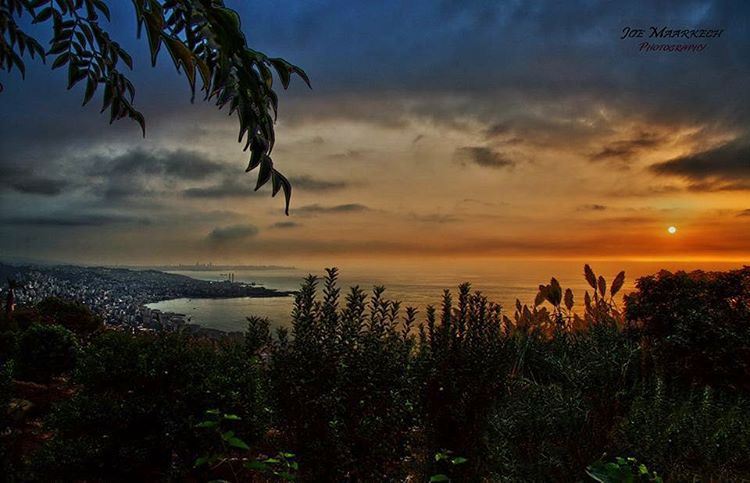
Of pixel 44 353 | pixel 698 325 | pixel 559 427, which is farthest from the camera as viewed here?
pixel 44 353

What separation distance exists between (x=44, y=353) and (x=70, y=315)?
2710 mm

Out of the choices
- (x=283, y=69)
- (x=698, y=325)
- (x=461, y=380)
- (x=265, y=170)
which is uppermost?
(x=283, y=69)

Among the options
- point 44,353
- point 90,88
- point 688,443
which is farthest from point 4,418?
point 688,443

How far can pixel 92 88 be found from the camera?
9.95 ft

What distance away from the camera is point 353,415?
114 inches

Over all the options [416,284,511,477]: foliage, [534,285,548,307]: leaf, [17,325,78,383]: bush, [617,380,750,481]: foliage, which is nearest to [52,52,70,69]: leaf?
[416,284,511,477]: foliage

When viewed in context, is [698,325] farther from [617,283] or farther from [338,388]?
[338,388]

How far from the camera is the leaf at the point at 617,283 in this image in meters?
8.04

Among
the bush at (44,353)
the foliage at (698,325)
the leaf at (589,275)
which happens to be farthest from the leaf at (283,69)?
the leaf at (589,275)

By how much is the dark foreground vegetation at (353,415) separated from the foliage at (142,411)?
11 mm

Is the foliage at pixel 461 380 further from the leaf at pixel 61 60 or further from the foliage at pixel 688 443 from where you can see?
the leaf at pixel 61 60

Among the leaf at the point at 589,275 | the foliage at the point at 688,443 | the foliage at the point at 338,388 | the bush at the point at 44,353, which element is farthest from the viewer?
the leaf at the point at 589,275

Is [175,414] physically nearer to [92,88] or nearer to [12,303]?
[92,88]

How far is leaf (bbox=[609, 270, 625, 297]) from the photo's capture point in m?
8.04
